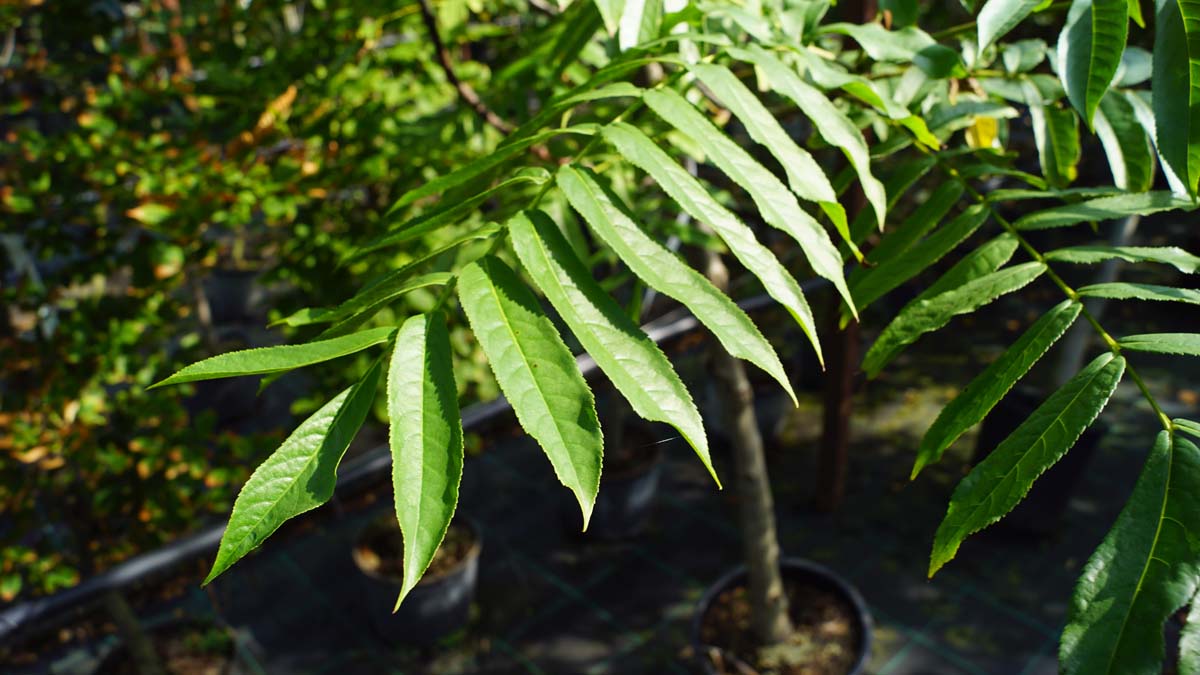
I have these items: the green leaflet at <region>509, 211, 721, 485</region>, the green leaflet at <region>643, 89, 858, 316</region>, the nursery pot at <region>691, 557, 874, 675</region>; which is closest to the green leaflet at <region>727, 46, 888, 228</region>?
the green leaflet at <region>643, 89, 858, 316</region>

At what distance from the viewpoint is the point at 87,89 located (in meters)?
2.59

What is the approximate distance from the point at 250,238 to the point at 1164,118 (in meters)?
6.93

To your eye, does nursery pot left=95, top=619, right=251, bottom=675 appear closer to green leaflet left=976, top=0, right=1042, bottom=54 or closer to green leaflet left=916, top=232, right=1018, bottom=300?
green leaflet left=916, top=232, right=1018, bottom=300

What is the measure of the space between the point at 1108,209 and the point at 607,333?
2.42ft

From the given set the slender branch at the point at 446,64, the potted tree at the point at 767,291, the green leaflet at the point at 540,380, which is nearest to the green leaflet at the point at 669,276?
the potted tree at the point at 767,291

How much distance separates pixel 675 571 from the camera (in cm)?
319

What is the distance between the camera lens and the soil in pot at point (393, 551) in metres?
3.01

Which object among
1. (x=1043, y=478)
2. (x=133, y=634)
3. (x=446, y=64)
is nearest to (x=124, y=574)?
(x=133, y=634)

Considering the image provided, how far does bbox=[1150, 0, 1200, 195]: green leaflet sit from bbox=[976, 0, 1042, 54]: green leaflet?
0.17 meters

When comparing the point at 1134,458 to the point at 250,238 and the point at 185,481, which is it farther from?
the point at 250,238

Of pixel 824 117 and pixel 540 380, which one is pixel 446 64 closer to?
pixel 824 117

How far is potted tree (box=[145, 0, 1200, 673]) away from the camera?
2.44ft

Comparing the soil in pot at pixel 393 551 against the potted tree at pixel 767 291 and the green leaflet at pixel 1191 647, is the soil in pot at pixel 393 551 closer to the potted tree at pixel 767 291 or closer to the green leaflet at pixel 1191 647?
the potted tree at pixel 767 291

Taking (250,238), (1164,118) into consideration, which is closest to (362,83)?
(1164,118)
